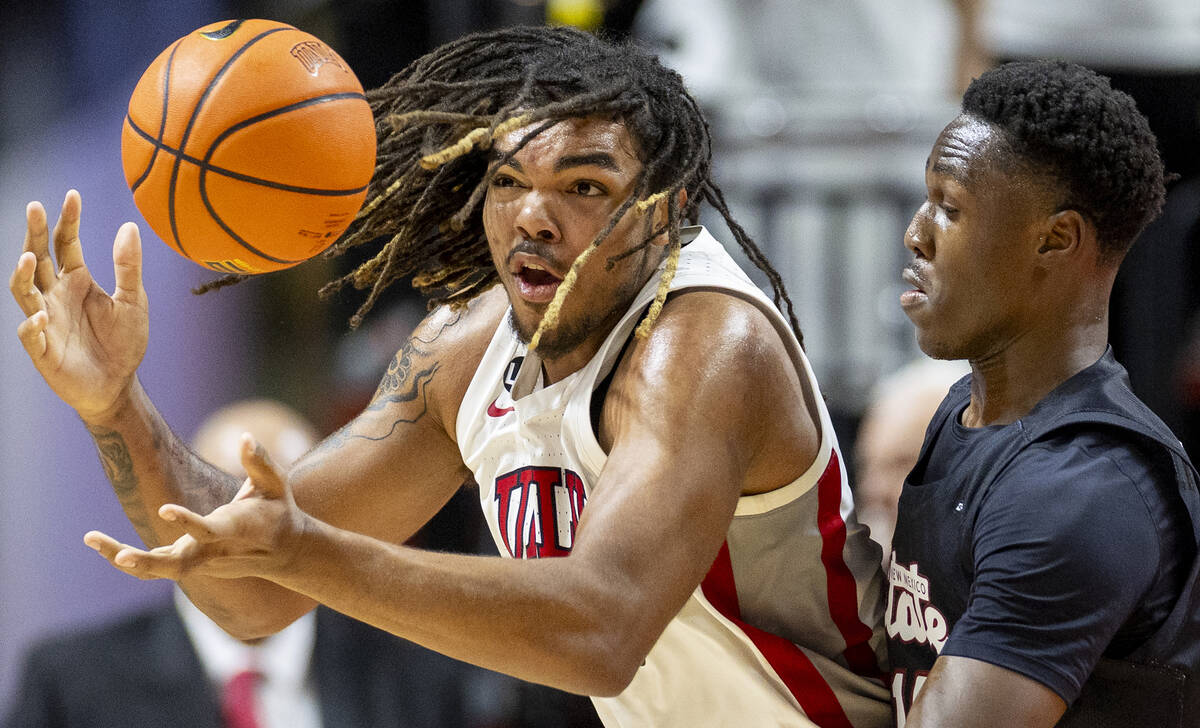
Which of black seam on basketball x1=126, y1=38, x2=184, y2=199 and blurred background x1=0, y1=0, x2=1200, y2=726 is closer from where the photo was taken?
black seam on basketball x1=126, y1=38, x2=184, y2=199

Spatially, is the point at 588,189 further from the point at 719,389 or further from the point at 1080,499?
the point at 1080,499

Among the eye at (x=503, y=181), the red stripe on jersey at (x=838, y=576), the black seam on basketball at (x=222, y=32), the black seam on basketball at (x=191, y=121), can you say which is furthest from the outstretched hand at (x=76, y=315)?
the red stripe on jersey at (x=838, y=576)

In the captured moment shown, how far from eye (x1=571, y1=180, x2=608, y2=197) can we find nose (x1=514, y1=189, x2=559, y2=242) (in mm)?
62

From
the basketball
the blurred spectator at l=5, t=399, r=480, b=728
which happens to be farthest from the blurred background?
the basketball

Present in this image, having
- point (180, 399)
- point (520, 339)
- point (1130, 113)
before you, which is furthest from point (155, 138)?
point (180, 399)

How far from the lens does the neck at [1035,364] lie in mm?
2570

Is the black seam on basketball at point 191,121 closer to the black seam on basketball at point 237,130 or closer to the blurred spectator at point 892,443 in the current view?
the black seam on basketball at point 237,130

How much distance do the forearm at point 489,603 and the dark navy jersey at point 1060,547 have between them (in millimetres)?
642

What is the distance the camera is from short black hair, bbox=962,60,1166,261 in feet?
8.18

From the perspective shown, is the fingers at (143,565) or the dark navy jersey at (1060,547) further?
the dark navy jersey at (1060,547)

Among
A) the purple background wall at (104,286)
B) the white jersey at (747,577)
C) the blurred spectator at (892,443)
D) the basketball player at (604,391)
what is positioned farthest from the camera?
the purple background wall at (104,286)

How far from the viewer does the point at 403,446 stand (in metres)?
3.29

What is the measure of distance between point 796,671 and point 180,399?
10.3 ft

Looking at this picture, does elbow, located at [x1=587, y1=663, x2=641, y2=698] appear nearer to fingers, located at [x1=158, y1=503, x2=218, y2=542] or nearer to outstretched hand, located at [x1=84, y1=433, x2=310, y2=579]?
outstretched hand, located at [x1=84, y1=433, x2=310, y2=579]
